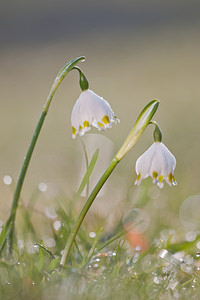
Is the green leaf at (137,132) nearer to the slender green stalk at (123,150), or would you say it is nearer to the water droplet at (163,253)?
the slender green stalk at (123,150)

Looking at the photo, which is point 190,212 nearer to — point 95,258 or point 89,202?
point 95,258

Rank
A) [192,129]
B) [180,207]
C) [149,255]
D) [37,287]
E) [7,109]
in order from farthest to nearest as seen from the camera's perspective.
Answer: [7,109], [192,129], [180,207], [149,255], [37,287]

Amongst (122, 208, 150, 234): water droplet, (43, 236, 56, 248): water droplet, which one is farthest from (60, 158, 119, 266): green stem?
(122, 208, 150, 234): water droplet

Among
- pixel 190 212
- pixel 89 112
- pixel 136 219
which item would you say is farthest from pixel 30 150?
pixel 190 212

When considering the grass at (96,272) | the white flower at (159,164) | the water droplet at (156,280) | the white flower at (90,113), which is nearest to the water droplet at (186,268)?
the grass at (96,272)

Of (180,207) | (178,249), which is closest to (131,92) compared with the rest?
(180,207)

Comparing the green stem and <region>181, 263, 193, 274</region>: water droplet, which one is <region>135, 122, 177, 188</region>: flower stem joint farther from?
<region>181, 263, 193, 274</region>: water droplet

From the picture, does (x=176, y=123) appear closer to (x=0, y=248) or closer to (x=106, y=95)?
(x=106, y=95)
